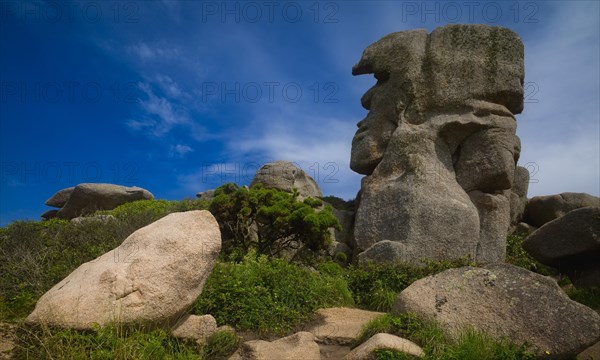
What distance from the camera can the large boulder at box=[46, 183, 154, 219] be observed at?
24.0 m

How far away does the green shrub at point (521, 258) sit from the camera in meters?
12.6

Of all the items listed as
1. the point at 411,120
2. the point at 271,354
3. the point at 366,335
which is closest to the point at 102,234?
the point at 271,354

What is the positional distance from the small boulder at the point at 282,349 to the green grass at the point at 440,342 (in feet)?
2.76

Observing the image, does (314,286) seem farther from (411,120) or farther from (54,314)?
(411,120)

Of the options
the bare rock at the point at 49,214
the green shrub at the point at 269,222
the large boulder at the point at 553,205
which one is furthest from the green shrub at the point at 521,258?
the bare rock at the point at 49,214

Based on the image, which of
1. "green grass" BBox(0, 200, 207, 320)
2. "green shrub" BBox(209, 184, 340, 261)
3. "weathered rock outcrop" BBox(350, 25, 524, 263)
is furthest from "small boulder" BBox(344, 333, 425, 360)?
"weathered rock outcrop" BBox(350, 25, 524, 263)

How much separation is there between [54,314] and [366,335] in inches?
183

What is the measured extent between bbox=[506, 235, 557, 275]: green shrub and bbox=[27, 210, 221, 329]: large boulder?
9751 millimetres

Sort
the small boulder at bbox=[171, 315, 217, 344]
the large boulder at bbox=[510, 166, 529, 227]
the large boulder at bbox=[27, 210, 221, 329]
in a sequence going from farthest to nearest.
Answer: the large boulder at bbox=[510, 166, 529, 227] → the small boulder at bbox=[171, 315, 217, 344] → the large boulder at bbox=[27, 210, 221, 329]

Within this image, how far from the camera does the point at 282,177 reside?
55.8 ft

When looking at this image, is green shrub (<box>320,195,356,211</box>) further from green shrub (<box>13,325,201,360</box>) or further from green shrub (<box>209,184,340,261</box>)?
green shrub (<box>13,325,201,360</box>)

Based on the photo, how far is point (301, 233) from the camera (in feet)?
42.7

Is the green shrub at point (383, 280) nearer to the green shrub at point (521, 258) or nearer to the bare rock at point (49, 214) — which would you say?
the green shrub at point (521, 258)

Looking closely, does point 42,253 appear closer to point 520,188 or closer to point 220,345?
point 220,345
